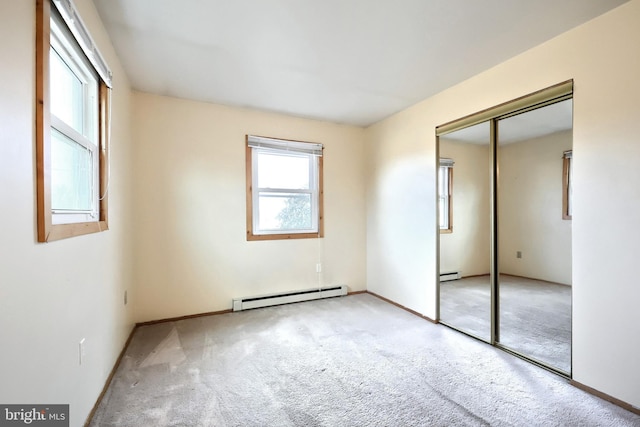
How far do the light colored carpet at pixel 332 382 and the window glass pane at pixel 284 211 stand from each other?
4.26ft

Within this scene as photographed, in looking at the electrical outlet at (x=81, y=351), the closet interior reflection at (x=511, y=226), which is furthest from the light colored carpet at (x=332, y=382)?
the electrical outlet at (x=81, y=351)

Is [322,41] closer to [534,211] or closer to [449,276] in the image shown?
[534,211]

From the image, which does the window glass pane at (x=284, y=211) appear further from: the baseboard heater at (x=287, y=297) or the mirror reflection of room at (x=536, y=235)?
the mirror reflection of room at (x=536, y=235)

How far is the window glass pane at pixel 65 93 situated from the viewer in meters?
1.39

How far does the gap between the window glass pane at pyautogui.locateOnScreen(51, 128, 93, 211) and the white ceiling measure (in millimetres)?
930

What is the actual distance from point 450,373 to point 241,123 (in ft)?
10.9

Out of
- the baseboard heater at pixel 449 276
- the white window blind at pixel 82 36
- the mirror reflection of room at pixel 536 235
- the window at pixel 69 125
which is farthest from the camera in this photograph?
the baseboard heater at pixel 449 276

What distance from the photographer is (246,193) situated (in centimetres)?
344

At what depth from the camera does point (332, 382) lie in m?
1.96

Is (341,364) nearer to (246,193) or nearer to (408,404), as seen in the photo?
(408,404)

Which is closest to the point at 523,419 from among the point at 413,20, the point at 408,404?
the point at 408,404

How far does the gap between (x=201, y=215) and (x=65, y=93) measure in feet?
5.98

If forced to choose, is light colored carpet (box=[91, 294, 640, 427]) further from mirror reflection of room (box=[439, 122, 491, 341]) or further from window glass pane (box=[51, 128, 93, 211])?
window glass pane (box=[51, 128, 93, 211])

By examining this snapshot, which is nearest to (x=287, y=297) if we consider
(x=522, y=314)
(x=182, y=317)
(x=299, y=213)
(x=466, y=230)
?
(x=299, y=213)
